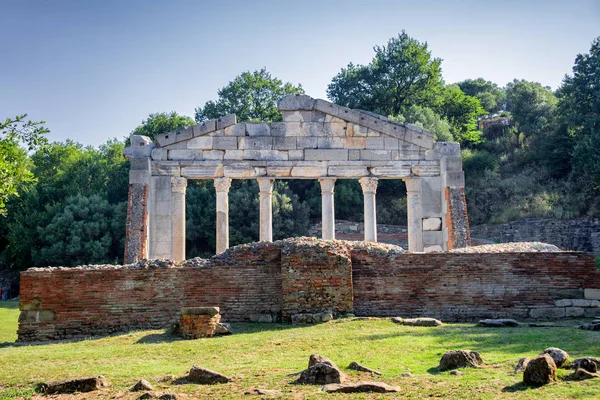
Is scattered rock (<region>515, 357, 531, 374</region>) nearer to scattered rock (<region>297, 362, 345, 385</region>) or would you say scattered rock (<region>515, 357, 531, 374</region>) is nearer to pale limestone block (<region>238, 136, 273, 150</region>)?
scattered rock (<region>297, 362, 345, 385</region>)

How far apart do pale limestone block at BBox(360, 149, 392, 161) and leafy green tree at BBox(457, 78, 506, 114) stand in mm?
44033

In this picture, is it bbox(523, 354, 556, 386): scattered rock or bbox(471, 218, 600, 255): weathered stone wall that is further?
bbox(471, 218, 600, 255): weathered stone wall

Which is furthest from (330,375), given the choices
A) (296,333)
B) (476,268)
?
(476,268)

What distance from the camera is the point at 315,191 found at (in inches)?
1716

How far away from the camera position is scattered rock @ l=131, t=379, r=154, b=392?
908 centimetres

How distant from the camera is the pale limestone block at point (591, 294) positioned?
615 inches

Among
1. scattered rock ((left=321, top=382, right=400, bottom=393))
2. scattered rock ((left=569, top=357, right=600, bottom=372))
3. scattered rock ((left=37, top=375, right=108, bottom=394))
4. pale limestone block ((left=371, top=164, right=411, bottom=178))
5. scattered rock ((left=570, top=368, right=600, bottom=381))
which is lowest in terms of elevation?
scattered rock ((left=37, top=375, right=108, bottom=394))

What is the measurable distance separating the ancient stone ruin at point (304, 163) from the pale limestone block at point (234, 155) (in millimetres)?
37

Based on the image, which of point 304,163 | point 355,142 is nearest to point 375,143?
point 355,142

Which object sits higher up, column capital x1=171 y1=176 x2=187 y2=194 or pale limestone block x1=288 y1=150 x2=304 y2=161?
pale limestone block x1=288 y1=150 x2=304 y2=161

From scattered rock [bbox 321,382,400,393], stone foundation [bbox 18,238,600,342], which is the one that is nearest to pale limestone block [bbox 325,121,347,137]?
stone foundation [bbox 18,238,600,342]

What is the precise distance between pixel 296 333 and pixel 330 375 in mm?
4459

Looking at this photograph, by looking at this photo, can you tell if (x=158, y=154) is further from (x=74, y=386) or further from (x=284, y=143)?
(x=74, y=386)

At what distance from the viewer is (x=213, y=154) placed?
995 inches
